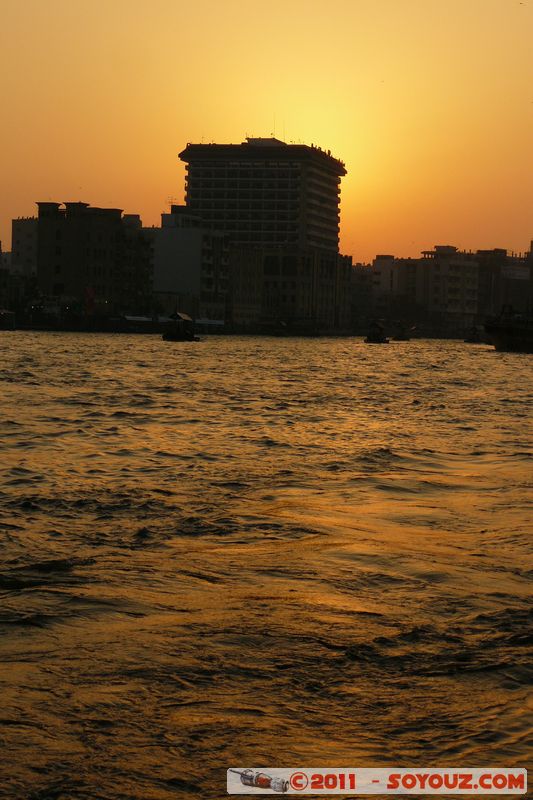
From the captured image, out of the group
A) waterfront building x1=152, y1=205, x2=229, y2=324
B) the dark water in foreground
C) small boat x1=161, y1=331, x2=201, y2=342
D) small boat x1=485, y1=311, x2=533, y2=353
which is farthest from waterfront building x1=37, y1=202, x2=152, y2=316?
the dark water in foreground

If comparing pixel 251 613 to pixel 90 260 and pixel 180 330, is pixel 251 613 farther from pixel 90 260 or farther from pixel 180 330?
pixel 90 260

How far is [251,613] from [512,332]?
414 feet

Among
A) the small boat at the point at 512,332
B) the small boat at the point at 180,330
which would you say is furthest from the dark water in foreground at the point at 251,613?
the small boat at the point at 180,330

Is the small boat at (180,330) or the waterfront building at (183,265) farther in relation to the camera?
the waterfront building at (183,265)

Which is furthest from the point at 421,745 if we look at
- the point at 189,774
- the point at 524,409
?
the point at 524,409

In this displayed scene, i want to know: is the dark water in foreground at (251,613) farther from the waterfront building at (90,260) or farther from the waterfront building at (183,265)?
the waterfront building at (183,265)

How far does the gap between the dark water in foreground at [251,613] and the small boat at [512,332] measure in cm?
10871

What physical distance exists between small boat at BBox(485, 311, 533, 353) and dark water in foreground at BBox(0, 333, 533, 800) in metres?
109

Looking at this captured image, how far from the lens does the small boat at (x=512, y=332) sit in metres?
132

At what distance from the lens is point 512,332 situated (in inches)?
5261

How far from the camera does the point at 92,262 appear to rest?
173875mm

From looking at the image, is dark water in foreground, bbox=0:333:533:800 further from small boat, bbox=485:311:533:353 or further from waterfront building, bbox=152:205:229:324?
waterfront building, bbox=152:205:229:324

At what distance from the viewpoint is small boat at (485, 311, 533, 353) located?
13175 centimetres

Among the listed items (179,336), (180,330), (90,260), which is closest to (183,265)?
(90,260)
